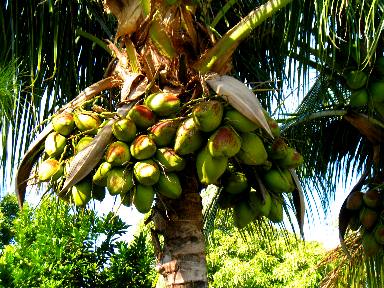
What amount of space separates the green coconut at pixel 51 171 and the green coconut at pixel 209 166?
0.54 m

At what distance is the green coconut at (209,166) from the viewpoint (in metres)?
2.36

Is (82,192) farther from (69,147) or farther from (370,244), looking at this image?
(370,244)

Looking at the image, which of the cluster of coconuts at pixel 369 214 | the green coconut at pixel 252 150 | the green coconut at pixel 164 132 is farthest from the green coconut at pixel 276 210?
the cluster of coconuts at pixel 369 214

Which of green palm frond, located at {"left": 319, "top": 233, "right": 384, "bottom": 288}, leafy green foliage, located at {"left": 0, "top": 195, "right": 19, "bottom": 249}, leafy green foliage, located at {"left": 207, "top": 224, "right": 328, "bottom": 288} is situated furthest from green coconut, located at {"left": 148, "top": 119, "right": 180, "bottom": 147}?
leafy green foliage, located at {"left": 0, "top": 195, "right": 19, "bottom": 249}

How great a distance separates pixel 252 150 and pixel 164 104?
0.36 meters

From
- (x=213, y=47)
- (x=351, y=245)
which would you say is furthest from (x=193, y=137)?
(x=351, y=245)

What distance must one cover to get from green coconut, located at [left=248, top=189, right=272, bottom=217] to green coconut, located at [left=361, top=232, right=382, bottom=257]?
1.66m

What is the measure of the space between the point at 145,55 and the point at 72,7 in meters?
1.05

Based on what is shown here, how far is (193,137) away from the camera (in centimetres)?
236

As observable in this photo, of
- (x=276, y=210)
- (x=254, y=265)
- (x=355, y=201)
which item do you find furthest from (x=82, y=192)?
(x=254, y=265)

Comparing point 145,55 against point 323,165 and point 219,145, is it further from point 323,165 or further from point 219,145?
point 323,165

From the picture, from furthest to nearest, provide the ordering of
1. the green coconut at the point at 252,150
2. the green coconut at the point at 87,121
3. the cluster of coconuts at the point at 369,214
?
the cluster of coconuts at the point at 369,214
the green coconut at the point at 87,121
the green coconut at the point at 252,150

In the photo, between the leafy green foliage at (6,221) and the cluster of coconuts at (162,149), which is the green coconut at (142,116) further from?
the leafy green foliage at (6,221)

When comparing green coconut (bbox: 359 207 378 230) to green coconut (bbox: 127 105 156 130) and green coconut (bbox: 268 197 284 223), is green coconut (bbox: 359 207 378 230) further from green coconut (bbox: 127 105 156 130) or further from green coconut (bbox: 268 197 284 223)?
green coconut (bbox: 127 105 156 130)
